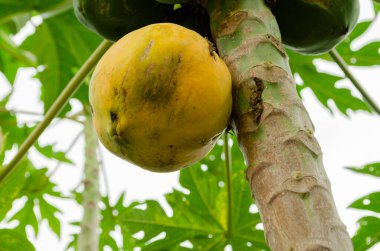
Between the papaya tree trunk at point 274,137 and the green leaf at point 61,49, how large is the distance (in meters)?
1.61

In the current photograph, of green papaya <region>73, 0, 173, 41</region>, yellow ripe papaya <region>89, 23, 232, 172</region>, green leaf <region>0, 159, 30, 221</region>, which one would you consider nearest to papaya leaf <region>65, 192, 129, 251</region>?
green leaf <region>0, 159, 30, 221</region>

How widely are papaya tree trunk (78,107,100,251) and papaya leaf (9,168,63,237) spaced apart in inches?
14.0

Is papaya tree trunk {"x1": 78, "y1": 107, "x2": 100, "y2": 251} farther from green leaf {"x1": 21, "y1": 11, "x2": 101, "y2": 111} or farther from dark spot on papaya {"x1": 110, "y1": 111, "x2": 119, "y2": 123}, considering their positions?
dark spot on papaya {"x1": 110, "y1": 111, "x2": 119, "y2": 123}

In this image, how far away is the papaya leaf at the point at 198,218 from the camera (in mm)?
2971

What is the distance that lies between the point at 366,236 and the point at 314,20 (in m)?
1.28

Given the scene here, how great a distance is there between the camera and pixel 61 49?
9.84 feet

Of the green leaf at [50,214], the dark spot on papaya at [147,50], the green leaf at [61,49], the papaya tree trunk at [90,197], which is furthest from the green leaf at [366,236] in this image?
the green leaf at [50,214]

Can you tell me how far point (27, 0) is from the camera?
2436 millimetres

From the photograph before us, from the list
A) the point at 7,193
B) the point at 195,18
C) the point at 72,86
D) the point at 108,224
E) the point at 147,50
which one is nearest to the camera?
the point at 147,50

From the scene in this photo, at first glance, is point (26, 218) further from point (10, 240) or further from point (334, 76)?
point (334, 76)

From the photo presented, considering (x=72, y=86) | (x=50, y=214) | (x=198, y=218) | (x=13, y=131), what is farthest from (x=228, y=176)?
(x=13, y=131)

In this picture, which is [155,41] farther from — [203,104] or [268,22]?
[268,22]

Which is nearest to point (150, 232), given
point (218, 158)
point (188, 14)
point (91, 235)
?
point (91, 235)

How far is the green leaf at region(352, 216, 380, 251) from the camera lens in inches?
100.0
